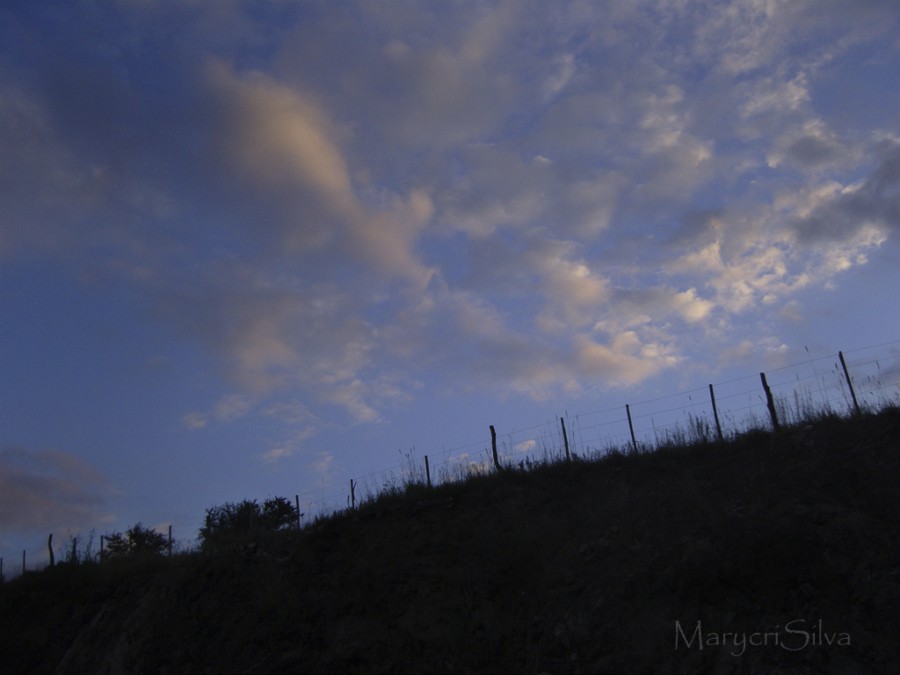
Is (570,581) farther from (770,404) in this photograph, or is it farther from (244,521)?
(244,521)

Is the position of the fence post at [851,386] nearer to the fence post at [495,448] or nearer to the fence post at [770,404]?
the fence post at [770,404]

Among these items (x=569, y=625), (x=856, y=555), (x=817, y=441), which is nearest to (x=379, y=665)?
(x=569, y=625)

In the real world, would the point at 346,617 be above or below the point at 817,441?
below

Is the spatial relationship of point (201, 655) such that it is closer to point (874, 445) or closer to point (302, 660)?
point (302, 660)

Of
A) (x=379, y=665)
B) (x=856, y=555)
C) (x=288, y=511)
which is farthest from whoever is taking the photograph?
(x=288, y=511)

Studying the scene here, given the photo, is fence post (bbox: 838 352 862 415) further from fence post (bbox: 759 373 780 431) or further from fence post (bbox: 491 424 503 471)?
fence post (bbox: 491 424 503 471)

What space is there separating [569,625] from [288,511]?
23503mm

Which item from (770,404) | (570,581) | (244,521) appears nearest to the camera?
(570,581)

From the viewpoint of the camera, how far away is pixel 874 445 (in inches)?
697

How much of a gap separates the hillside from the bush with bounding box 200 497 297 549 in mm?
1172

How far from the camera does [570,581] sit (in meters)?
16.3

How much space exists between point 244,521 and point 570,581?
1660cm

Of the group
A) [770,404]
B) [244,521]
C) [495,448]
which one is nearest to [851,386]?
[770,404]

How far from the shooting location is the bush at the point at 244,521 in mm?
22591
